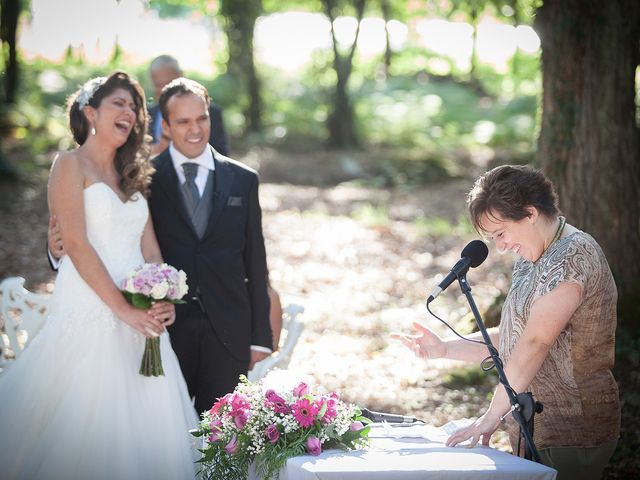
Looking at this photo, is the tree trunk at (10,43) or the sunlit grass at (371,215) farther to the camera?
the tree trunk at (10,43)

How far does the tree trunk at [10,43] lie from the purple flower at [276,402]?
1443 cm

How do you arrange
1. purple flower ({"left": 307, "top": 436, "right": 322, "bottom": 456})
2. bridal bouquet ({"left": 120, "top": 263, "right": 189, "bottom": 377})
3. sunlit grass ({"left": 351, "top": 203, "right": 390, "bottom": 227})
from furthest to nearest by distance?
sunlit grass ({"left": 351, "top": 203, "right": 390, "bottom": 227}), bridal bouquet ({"left": 120, "top": 263, "right": 189, "bottom": 377}), purple flower ({"left": 307, "top": 436, "right": 322, "bottom": 456})

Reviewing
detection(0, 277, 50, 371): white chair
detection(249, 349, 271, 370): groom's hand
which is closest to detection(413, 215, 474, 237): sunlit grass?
detection(0, 277, 50, 371): white chair

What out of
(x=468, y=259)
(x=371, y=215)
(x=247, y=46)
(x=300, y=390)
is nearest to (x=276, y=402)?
(x=300, y=390)

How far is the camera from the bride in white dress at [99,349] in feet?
13.3

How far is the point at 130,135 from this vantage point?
4.39 metres

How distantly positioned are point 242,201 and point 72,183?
0.86m

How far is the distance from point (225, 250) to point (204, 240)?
0.12 metres

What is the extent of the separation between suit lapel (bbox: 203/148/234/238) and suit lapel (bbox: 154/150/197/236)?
0.36 feet

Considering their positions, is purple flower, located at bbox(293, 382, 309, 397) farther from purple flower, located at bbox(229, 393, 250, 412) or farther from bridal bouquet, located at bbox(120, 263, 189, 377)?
bridal bouquet, located at bbox(120, 263, 189, 377)

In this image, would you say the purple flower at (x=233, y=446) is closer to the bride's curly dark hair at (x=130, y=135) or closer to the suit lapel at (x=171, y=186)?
the suit lapel at (x=171, y=186)

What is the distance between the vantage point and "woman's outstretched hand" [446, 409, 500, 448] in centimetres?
311

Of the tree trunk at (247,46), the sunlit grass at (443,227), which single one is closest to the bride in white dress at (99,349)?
the sunlit grass at (443,227)

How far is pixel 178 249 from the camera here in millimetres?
4414
